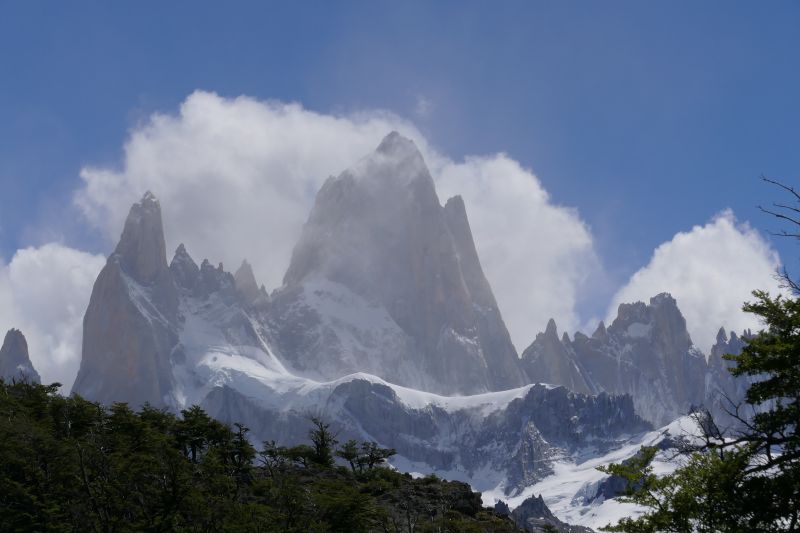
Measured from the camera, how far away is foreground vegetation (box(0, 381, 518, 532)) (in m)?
37.0

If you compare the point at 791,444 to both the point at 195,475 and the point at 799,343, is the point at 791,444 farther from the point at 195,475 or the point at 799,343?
the point at 195,475

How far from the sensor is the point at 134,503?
38.7 m

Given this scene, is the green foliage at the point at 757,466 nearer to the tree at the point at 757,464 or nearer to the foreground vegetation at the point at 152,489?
the tree at the point at 757,464

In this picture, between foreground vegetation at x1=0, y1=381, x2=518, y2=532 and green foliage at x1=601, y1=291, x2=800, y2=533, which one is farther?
foreground vegetation at x1=0, y1=381, x2=518, y2=532

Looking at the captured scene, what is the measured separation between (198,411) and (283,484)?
23841 millimetres

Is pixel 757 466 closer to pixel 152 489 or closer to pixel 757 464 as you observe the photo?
pixel 757 464

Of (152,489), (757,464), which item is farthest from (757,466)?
(152,489)

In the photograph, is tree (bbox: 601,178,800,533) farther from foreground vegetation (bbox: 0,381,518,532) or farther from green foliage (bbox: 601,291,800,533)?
foreground vegetation (bbox: 0,381,518,532)

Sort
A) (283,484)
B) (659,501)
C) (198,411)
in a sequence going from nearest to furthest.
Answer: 1. (659,501)
2. (283,484)
3. (198,411)

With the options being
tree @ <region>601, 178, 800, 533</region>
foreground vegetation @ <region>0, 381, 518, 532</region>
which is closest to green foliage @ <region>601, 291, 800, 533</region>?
tree @ <region>601, 178, 800, 533</region>

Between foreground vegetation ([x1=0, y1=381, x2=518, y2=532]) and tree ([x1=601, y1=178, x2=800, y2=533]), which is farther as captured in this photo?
foreground vegetation ([x1=0, y1=381, x2=518, y2=532])

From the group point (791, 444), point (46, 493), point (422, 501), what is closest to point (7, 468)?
point (46, 493)

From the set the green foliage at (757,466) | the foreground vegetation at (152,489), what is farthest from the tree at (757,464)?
the foreground vegetation at (152,489)

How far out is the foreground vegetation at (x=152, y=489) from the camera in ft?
121
